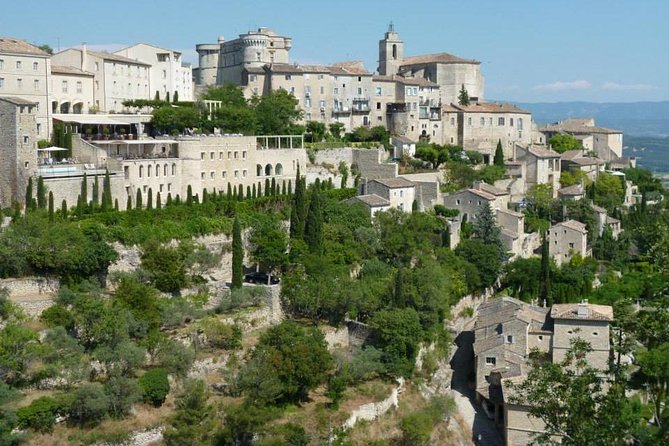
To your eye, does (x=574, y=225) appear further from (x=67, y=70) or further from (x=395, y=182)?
(x=67, y=70)

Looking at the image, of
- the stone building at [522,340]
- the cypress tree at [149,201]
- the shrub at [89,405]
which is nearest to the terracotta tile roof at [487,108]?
the stone building at [522,340]

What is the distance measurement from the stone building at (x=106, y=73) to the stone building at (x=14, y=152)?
43.8 ft

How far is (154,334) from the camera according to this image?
33.6 metres

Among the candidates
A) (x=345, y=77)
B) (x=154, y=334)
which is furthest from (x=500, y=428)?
(x=345, y=77)

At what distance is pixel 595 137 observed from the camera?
87250 millimetres

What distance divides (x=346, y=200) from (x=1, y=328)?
24.0 meters

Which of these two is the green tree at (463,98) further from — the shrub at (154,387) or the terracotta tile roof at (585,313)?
the shrub at (154,387)

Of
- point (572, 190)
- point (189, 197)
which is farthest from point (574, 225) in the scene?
point (189, 197)

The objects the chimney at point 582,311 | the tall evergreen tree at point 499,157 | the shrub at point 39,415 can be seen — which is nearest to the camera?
the shrub at point 39,415

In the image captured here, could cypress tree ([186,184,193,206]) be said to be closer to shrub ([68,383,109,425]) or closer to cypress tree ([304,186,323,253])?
cypress tree ([304,186,323,253])

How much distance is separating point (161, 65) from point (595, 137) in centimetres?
4486

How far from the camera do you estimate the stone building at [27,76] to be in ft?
150

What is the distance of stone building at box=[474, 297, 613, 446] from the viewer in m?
38.6

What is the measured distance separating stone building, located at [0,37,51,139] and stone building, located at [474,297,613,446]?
2472 centimetres
